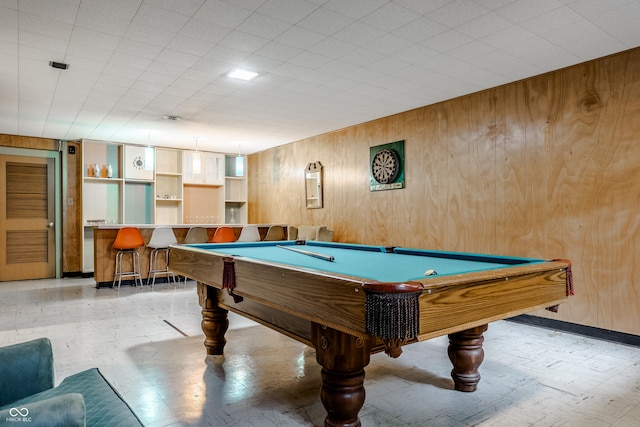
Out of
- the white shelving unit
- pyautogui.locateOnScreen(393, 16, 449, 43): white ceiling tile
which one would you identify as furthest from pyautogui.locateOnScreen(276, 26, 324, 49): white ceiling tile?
the white shelving unit

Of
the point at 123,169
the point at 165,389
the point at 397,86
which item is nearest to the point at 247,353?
the point at 165,389

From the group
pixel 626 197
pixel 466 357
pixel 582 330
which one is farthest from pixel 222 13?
pixel 582 330

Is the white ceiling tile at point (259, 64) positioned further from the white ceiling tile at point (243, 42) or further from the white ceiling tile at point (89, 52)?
the white ceiling tile at point (89, 52)

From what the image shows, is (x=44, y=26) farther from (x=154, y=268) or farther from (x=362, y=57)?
(x=154, y=268)

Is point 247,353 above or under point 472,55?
under

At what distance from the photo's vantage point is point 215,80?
431cm

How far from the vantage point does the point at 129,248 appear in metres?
6.29

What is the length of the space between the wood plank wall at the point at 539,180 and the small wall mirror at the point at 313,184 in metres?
1.18

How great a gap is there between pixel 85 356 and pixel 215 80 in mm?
2889

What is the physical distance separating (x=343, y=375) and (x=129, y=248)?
5.32 metres

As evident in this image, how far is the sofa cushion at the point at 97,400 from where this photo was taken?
1311mm

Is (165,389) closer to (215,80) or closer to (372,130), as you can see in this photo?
(215,80)

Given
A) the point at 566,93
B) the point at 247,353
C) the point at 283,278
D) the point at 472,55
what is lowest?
the point at 247,353

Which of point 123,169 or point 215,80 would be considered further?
point 123,169
